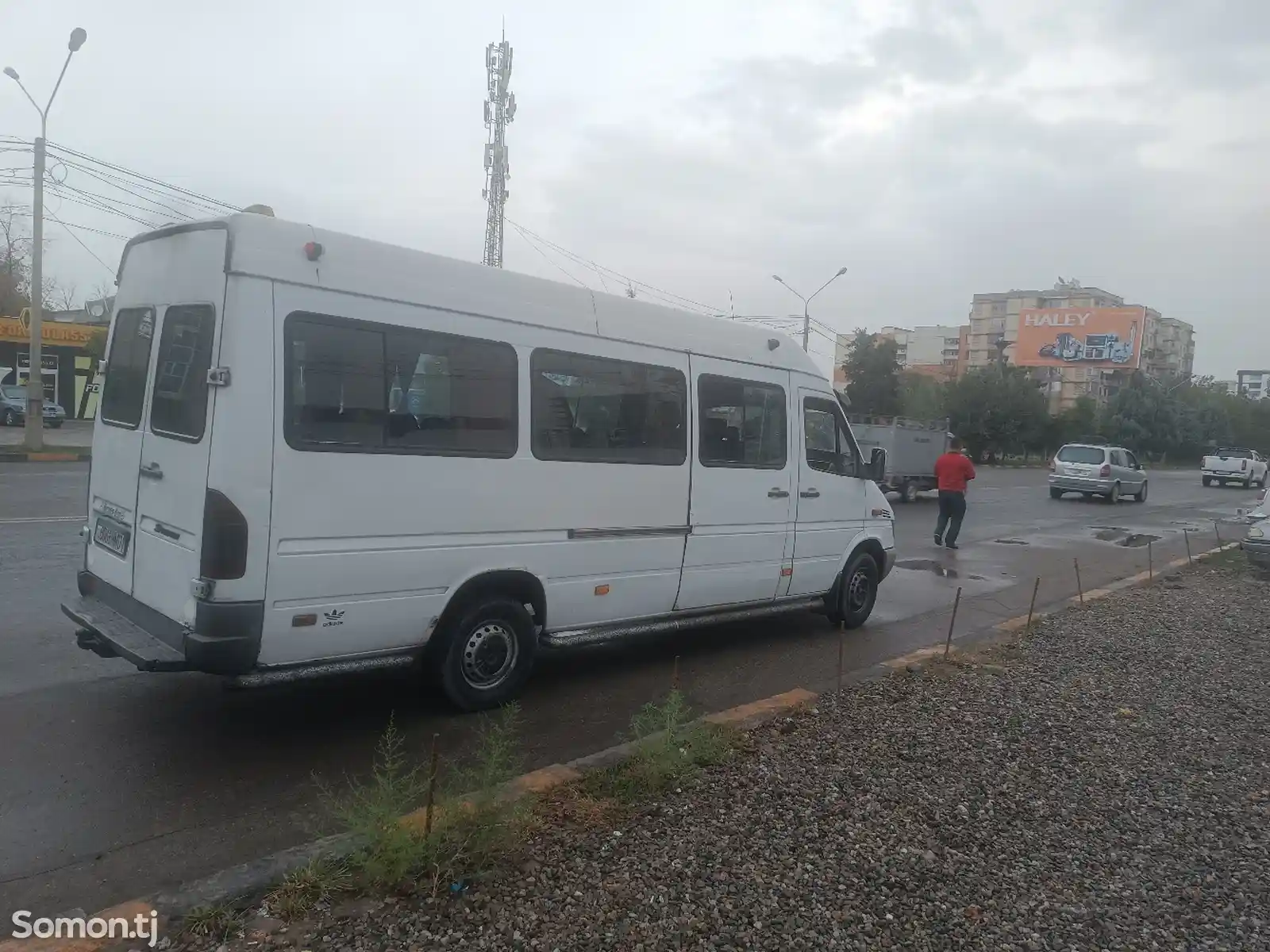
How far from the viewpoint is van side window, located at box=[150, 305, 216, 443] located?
15.6 feet

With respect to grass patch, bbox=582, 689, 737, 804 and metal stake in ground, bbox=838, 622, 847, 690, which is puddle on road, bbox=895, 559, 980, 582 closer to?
metal stake in ground, bbox=838, 622, 847, 690

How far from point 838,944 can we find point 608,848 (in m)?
0.98

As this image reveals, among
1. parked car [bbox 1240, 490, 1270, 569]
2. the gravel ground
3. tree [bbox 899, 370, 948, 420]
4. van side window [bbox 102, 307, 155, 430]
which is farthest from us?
tree [bbox 899, 370, 948, 420]

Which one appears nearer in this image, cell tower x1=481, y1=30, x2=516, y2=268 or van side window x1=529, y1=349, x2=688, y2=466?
van side window x1=529, y1=349, x2=688, y2=466

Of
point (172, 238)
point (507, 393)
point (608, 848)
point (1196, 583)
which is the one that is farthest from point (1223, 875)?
point (1196, 583)

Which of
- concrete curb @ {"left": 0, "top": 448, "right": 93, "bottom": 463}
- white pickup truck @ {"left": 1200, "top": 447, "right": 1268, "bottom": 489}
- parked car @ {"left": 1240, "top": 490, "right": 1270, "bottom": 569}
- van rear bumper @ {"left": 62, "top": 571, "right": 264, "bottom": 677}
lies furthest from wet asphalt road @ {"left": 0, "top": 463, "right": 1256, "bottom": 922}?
white pickup truck @ {"left": 1200, "top": 447, "right": 1268, "bottom": 489}

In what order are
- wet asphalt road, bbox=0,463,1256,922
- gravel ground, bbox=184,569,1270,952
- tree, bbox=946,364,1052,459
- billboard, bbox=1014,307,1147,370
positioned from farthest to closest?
billboard, bbox=1014,307,1147,370 → tree, bbox=946,364,1052,459 → wet asphalt road, bbox=0,463,1256,922 → gravel ground, bbox=184,569,1270,952

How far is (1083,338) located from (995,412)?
165 ft

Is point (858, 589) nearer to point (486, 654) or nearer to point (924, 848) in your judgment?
point (486, 654)

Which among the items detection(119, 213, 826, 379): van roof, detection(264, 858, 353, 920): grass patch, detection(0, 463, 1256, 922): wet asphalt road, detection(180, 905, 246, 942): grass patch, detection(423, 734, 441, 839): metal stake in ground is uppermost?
detection(119, 213, 826, 379): van roof

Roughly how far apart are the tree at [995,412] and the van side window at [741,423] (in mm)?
50139

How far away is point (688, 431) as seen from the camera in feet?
22.9

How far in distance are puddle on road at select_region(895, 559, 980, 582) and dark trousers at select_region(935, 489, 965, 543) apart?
4.62 ft

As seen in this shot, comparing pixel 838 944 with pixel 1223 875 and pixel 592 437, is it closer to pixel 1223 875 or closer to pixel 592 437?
pixel 1223 875
